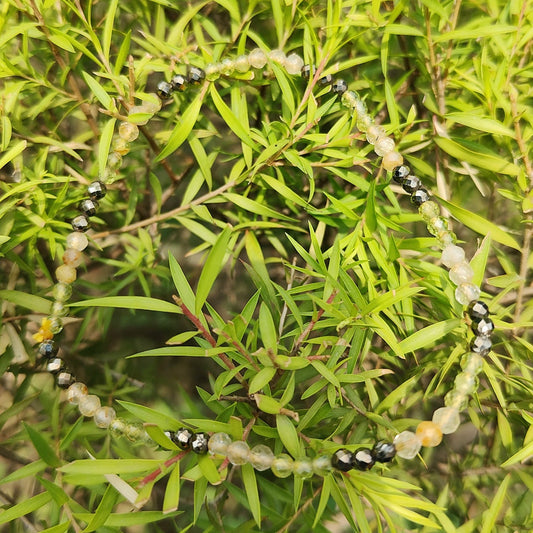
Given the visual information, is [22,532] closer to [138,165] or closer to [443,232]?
[138,165]

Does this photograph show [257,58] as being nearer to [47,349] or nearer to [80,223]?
[80,223]

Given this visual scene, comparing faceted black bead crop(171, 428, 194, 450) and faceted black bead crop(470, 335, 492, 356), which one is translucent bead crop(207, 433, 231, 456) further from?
faceted black bead crop(470, 335, 492, 356)

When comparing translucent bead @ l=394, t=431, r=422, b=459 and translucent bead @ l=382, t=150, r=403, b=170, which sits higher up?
translucent bead @ l=382, t=150, r=403, b=170

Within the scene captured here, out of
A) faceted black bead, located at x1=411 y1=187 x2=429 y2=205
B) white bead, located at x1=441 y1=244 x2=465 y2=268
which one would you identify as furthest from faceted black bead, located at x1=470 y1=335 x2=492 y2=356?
faceted black bead, located at x1=411 y1=187 x2=429 y2=205

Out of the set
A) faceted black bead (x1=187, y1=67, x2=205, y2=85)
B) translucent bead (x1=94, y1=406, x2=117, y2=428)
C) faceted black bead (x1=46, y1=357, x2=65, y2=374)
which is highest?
faceted black bead (x1=187, y1=67, x2=205, y2=85)

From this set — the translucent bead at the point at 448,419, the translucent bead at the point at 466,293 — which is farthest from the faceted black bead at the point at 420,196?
the translucent bead at the point at 448,419

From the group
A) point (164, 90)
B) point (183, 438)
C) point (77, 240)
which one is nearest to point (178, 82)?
point (164, 90)
